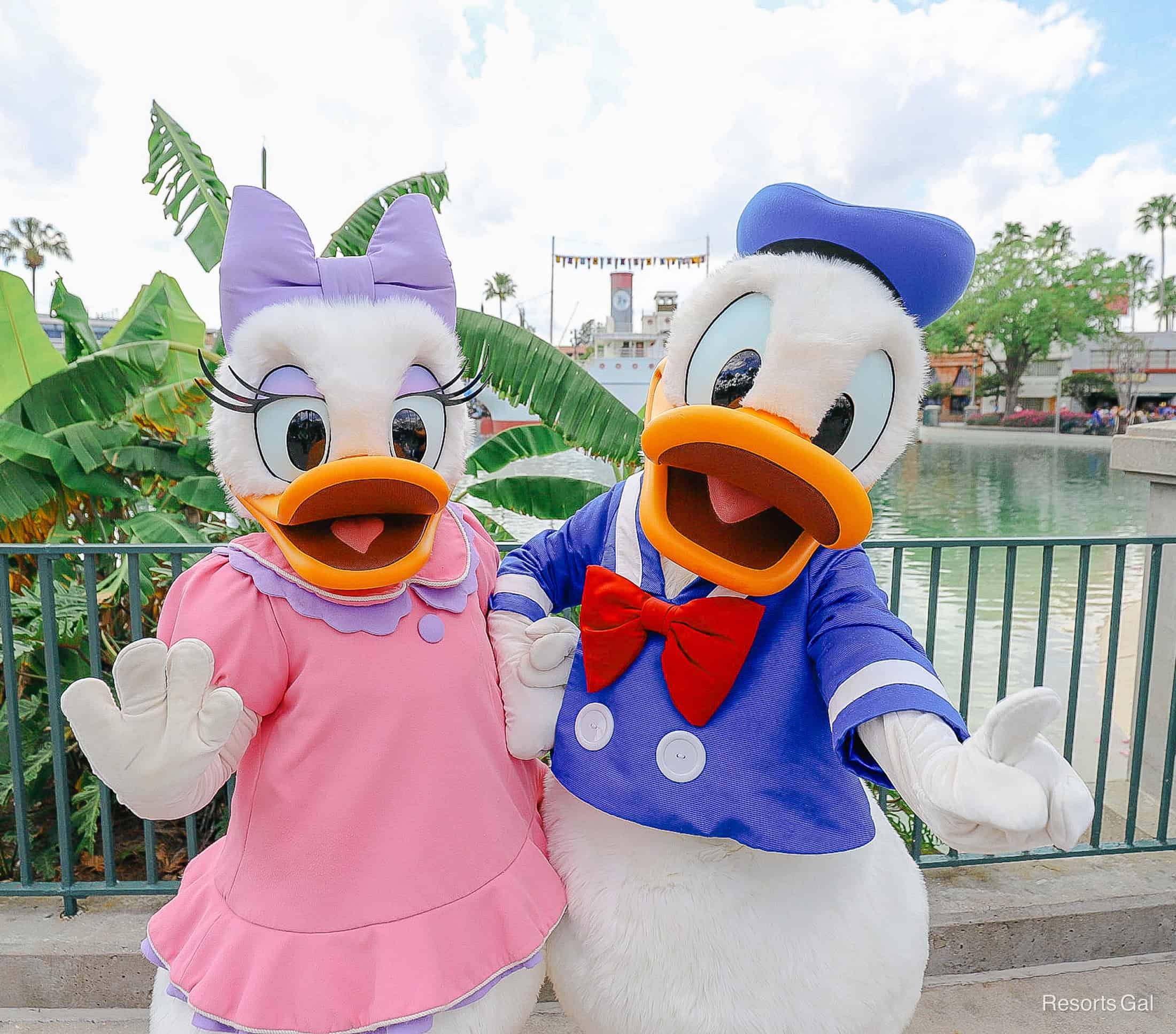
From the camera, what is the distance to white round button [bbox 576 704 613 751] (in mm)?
1438

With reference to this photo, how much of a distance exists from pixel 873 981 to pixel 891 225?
4.10ft

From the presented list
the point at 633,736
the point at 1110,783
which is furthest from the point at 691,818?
the point at 1110,783

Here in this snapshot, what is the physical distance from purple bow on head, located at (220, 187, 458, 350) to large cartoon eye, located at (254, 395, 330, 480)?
150 millimetres

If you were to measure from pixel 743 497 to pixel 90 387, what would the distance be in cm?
323

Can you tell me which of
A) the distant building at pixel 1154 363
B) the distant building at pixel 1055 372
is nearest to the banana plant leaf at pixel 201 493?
the distant building at pixel 1055 372

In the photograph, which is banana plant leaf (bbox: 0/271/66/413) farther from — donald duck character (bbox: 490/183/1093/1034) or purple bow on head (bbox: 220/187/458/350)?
donald duck character (bbox: 490/183/1093/1034)

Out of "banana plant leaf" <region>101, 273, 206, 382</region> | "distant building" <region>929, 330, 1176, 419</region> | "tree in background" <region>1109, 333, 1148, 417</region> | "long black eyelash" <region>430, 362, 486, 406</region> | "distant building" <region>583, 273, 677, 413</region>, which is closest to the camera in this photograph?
"long black eyelash" <region>430, 362, 486, 406</region>

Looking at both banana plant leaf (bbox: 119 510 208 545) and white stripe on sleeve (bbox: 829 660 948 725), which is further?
banana plant leaf (bbox: 119 510 208 545)

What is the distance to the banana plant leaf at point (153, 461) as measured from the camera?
3.71 meters

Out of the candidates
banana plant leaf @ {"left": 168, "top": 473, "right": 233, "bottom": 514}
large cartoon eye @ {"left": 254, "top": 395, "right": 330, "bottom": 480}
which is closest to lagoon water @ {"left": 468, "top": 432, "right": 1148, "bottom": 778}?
large cartoon eye @ {"left": 254, "top": 395, "right": 330, "bottom": 480}

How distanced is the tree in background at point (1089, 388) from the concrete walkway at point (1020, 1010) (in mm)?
44341

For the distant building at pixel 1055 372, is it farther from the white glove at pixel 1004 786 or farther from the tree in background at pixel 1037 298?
the white glove at pixel 1004 786

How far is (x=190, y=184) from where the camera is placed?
425 cm

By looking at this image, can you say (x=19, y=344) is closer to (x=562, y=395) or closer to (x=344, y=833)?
(x=562, y=395)
